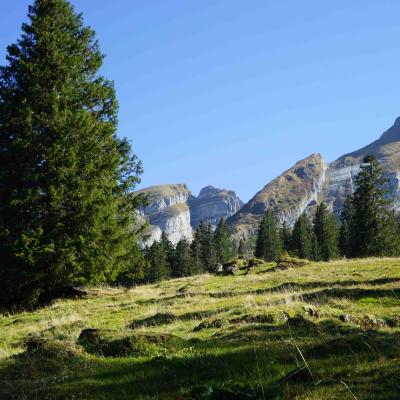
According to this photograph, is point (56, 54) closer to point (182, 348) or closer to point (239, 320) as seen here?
point (239, 320)

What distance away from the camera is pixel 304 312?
37.4 ft

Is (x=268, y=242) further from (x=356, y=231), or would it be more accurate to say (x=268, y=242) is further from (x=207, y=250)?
(x=356, y=231)

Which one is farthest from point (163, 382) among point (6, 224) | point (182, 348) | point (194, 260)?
point (194, 260)

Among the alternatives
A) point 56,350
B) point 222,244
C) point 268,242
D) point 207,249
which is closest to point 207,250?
point 207,249

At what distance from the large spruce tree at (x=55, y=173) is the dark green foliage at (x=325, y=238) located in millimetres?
73346

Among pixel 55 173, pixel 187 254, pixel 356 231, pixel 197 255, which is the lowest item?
pixel 197 255

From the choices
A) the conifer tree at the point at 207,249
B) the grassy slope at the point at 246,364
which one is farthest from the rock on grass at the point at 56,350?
the conifer tree at the point at 207,249

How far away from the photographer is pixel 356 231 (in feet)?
201

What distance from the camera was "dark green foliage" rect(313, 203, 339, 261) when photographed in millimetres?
91875

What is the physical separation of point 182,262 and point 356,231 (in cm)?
5256

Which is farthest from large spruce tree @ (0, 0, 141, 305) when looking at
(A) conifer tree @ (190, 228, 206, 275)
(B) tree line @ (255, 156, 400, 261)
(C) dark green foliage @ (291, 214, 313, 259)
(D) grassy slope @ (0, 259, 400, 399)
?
(A) conifer tree @ (190, 228, 206, 275)

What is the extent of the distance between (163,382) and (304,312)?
6385mm

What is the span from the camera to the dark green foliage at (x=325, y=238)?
9188cm

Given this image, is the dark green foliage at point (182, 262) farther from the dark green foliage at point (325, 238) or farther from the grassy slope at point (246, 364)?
the grassy slope at point (246, 364)
